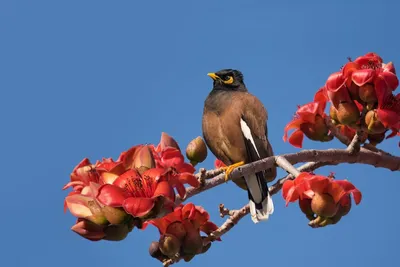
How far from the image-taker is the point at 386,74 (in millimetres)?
2957

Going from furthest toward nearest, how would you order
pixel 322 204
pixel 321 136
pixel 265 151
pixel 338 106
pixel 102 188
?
pixel 265 151, pixel 321 136, pixel 338 106, pixel 322 204, pixel 102 188

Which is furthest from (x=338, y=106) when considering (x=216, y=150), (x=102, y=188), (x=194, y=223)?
(x=216, y=150)

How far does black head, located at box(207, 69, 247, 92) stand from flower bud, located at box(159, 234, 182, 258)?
2.53 m

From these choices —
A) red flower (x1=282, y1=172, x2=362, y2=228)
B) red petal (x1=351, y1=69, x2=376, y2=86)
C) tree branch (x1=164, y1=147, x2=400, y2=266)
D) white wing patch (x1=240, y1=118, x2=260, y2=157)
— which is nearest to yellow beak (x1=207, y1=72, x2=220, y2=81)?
white wing patch (x1=240, y1=118, x2=260, y2=157)

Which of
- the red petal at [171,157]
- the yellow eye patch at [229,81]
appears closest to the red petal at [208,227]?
the red petal at [171,157]

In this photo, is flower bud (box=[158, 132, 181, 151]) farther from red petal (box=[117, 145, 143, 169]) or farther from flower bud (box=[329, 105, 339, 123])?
flower bud (box=[329, 105, 339, 123])

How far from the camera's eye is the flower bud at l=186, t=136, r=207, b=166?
3050 mm

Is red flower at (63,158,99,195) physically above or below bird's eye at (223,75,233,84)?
below

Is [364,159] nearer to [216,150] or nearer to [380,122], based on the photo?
[380,122]

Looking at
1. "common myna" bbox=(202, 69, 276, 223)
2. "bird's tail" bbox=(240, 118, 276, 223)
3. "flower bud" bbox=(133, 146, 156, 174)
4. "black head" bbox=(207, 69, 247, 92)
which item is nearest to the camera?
"flower bud" bbox=(133, 146, 156, 174)

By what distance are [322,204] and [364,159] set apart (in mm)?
696

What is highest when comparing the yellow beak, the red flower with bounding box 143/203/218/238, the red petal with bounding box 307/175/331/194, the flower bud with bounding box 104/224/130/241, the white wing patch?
the yellow beak

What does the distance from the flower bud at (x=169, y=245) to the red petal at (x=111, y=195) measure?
1.97 ft

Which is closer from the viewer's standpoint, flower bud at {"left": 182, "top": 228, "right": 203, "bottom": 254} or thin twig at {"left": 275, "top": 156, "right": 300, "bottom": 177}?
thin twig at {"left": 275, "top": 156, "right": 300, "bottom": 177}
